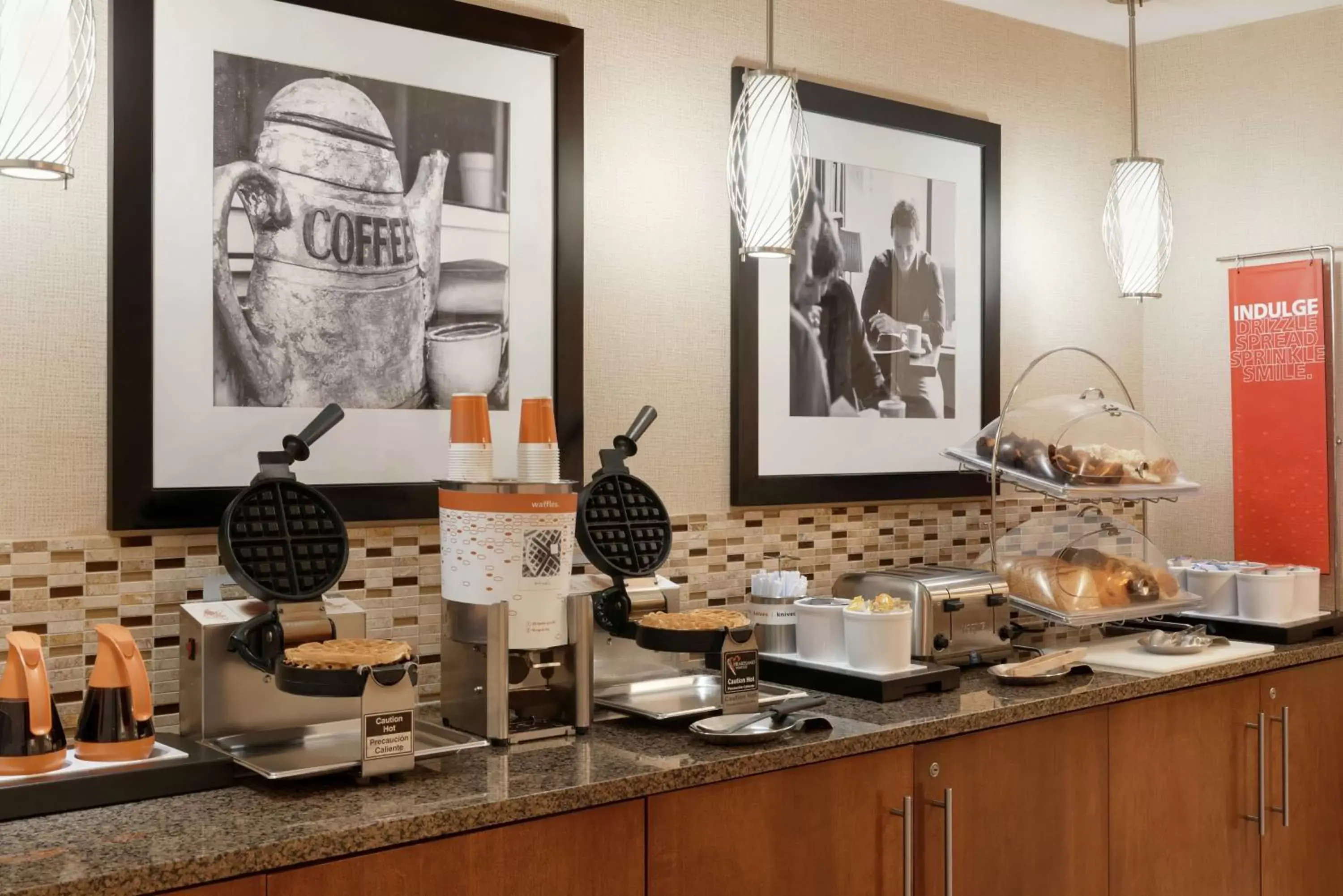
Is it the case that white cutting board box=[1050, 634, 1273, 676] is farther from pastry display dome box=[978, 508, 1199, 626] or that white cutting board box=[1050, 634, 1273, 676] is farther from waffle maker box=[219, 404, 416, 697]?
waffle maker box=[219, 404, 416, 697]

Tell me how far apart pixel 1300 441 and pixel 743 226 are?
5.85 feet

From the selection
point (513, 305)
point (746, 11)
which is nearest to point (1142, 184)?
point (746, 11)

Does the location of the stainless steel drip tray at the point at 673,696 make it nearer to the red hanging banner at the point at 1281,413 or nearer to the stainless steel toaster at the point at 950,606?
the stainless steel toaster at the point at 950,606

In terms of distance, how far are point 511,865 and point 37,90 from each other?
1.15 metres

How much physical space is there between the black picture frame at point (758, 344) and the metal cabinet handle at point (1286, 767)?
0.85 m

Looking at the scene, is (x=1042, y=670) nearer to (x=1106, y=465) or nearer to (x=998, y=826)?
(x=998, y=826)

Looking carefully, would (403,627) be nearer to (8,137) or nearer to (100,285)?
(100,285)

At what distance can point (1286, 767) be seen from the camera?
8.96 ft

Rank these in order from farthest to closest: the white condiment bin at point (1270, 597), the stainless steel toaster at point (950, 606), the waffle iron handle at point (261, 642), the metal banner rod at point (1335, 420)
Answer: the metal banner rod at point (1335, 420) → the white condiment bin at point (1270, 597) → the stainless steel toaster at point (950, 606) → the waffle iron handle at point (261, 642)

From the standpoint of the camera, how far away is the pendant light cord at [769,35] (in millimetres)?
2357

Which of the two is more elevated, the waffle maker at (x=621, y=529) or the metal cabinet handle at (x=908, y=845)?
the waffle maker at (x=621, y=529)

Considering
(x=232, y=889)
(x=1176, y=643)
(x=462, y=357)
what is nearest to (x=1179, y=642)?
(x=1176, y=643)

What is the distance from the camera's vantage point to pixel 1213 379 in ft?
11.3

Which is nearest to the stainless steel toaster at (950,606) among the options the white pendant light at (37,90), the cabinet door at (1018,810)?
the cabinet door at (1018,810)
